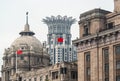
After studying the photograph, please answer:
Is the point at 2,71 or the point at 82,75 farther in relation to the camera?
the point at 2,71

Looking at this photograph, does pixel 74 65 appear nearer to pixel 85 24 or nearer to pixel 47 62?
pixel 85 24

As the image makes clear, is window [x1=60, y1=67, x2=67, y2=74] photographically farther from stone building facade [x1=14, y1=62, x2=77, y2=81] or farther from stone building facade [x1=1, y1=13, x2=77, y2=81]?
stone building facade [x1=1, y1=13, x2=77, y2=81]

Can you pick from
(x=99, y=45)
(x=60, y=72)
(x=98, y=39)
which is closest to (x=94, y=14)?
(x=98, y=39)

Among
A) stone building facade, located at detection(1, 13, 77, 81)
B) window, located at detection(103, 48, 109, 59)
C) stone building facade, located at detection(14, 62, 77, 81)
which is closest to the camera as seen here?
window, located at detection(103, 48, 109, 59)

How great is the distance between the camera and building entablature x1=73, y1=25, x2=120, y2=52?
8381 cm

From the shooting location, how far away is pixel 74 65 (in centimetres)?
11075

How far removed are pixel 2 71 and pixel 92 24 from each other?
74.7m

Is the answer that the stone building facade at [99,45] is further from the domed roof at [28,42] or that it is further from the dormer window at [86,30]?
the domed roof at [28,42]

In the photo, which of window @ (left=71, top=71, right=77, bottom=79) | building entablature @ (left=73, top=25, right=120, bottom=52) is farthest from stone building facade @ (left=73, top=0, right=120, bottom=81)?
window @ (left=71, top=71, right=77, bottom=79)

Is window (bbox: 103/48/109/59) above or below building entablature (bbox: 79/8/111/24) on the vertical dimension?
below

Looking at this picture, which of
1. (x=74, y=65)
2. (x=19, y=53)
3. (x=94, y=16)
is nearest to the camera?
(x=94, y=16)

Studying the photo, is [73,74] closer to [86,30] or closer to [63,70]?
[63,70]

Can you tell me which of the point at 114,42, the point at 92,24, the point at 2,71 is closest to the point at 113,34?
the point at 114,42

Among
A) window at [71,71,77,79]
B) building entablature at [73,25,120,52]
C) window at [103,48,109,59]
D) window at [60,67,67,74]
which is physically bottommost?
window at [71,71,77,79]
